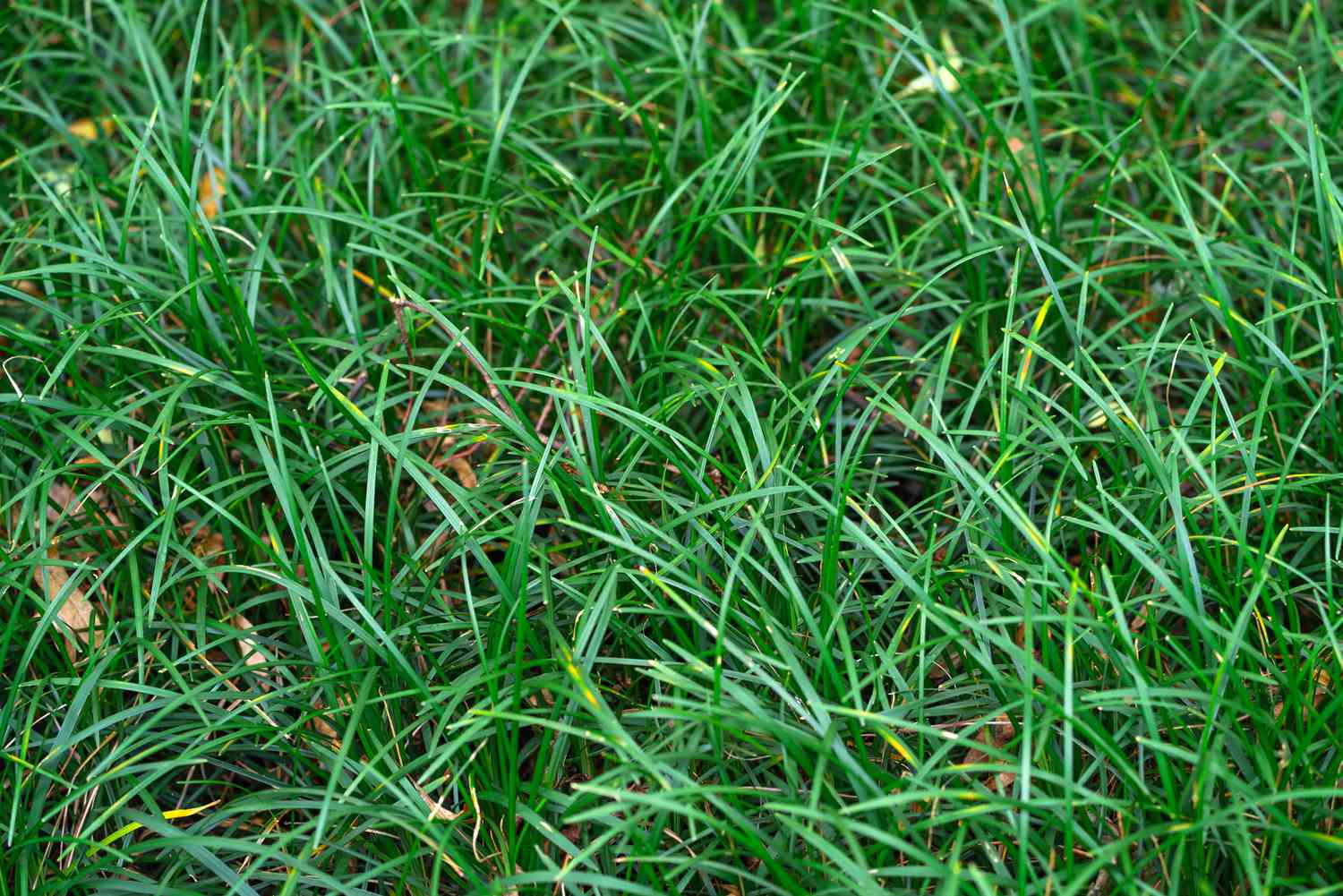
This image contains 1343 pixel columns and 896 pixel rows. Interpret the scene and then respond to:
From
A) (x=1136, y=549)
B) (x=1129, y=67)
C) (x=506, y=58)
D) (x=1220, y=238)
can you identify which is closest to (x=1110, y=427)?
(x=1136, y=549)

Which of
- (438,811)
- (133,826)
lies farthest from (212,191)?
(438,811)

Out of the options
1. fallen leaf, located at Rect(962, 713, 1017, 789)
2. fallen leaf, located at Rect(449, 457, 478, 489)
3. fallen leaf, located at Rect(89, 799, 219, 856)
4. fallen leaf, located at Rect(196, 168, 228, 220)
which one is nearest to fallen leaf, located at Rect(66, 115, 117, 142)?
fallen leaf, located at Rect(196, 168, 228, 220)

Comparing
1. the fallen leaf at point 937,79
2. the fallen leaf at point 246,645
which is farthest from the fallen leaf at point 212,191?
the fallen leaf at point 937,79

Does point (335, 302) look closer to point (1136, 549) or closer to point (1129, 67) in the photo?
point (1136, 549)

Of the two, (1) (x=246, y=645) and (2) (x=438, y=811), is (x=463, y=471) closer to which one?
(1) (x=246, y=645)

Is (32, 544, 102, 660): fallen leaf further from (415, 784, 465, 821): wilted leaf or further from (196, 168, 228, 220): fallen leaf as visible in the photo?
(196, 168, 228, 220): fallen leaf
